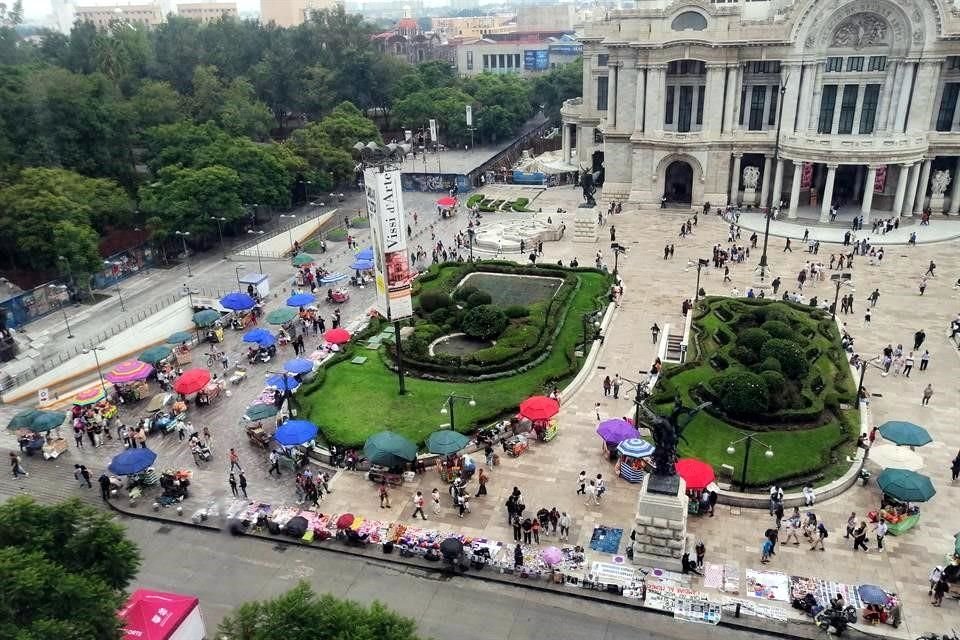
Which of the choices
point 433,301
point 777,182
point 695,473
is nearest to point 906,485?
point 695,473

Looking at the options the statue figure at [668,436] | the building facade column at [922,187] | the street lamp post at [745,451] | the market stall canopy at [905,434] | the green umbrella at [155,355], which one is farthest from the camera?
the building facade column at [922,187]

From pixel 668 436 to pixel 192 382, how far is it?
23939 mm

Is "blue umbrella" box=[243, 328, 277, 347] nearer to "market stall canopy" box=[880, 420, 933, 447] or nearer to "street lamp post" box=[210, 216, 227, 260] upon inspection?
"street lamp post" box=[210, 216, 227, 260]

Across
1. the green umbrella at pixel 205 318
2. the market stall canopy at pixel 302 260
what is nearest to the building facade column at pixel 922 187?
the market stall canopy at pixel 302 260

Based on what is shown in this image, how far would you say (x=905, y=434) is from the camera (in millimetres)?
29922

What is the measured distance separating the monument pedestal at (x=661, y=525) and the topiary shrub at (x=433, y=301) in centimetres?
2163

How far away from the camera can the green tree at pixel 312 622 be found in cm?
1752

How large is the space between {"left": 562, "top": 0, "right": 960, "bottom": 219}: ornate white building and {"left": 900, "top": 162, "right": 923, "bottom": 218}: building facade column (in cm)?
13

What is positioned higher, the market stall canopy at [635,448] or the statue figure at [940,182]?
the statue figure at [940,182]

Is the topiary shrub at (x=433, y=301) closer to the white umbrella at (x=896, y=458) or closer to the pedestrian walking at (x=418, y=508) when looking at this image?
the pedestrian walking at (x=418, y=508)

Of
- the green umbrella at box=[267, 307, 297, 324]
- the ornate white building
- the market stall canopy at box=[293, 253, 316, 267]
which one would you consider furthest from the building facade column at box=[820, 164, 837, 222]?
the green umbrella at box=[267, 307, 297, 324]

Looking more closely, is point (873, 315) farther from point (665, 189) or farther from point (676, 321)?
point (665, 189)

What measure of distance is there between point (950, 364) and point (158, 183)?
58056mm

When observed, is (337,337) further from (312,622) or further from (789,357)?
(312,622)
